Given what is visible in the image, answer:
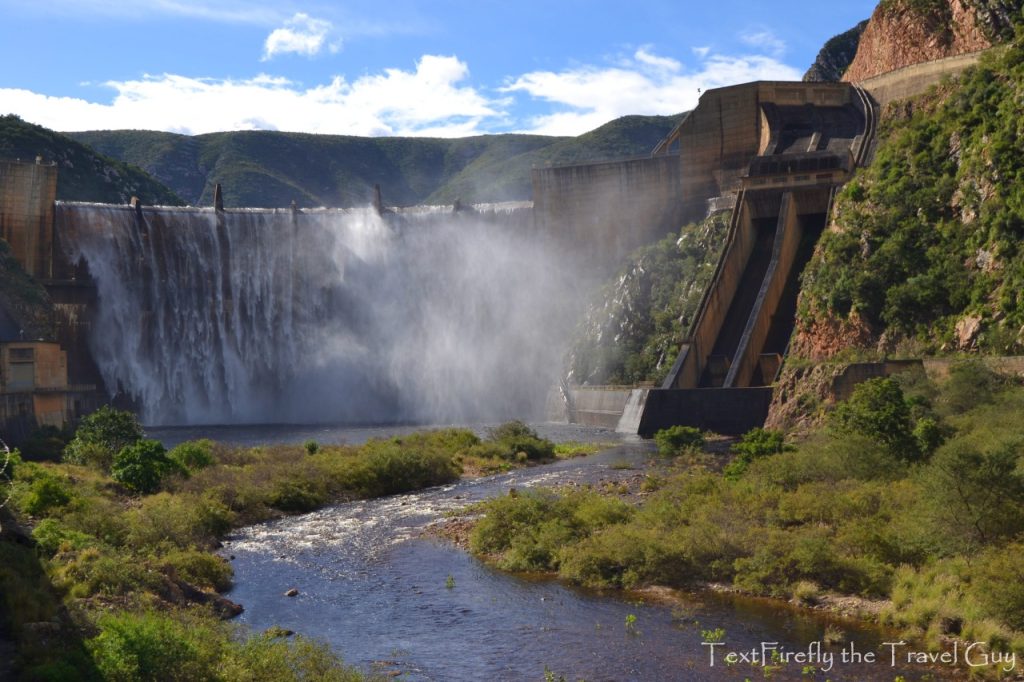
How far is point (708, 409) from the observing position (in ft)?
177

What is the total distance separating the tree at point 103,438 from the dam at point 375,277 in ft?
90.8

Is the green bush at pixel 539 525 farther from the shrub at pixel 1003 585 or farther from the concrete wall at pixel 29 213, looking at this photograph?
the concrete wall at pixel 29 213

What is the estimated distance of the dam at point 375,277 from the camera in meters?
73.1

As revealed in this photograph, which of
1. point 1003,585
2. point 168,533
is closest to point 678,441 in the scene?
point 168,533

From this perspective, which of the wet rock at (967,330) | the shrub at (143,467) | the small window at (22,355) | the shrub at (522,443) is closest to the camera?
the shrub at (143,467)

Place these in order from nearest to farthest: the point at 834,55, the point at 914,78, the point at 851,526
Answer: the point at 851,526, the point at 914,78, the point at 834,55

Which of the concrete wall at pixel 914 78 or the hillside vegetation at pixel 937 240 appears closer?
the hillside vegetation at pixel 937 240

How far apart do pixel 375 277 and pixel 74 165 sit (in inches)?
1906

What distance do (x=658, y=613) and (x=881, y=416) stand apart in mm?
13288

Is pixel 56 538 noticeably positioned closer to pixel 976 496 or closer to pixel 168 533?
pixel 168 533

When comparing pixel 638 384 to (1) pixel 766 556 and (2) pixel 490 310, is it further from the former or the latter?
(1) pixel 766 556

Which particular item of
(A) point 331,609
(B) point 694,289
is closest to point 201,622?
(A) point 331,609

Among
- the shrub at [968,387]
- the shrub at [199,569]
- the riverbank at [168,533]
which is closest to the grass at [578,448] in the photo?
the riverbank at [168,533]

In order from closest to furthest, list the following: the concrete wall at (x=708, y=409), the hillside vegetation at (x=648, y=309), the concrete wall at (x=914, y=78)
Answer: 1. the concrete wall at (x=708, y=409)
2. the concrete wall at (x=914, y=78)
3. the hillside vegetation at (x=648, y=309)
